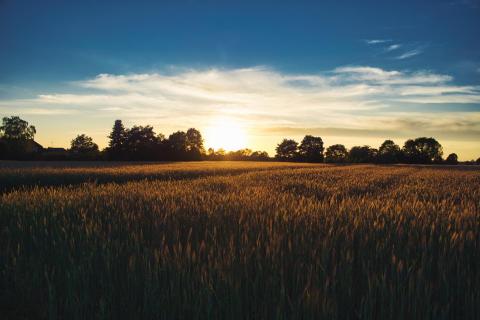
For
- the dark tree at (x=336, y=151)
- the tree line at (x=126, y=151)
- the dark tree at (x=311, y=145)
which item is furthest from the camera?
the dark tree at (x=336, y=151)

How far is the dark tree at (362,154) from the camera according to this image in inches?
3967

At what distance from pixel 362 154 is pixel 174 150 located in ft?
198

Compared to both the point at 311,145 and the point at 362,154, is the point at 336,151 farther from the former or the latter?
the point at 362,154

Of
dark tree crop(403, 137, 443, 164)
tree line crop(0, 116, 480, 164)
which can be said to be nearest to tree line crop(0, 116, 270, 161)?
tree line crop(0, 116, 480, 164)

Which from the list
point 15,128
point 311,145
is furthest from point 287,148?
point 15,128

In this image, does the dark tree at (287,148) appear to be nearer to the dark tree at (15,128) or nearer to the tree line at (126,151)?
the tree line at (126,151)

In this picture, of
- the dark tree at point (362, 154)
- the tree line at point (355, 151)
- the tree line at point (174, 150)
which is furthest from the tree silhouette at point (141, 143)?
the dark tree at point (362, 154)

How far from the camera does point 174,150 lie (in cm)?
7381

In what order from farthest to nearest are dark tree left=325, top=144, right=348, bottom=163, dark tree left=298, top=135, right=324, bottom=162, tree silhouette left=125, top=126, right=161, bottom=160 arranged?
1. dark tree left=325, top=144, right=348, bottom=163
2. dark tree left=298, top=135, right=324, bottom=162
3. tree silhouette left=125, top=126, right=161, bottom=160

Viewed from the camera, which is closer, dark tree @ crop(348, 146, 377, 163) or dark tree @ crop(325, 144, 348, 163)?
dark tree @ crop(348, 146, 377, 163)

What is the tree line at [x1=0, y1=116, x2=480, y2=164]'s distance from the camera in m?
67.6

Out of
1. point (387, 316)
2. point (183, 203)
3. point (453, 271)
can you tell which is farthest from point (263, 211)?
point (387, 316)

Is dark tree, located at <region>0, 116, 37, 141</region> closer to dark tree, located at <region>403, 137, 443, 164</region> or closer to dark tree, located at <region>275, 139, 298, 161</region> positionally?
dark tree, located at <region>275, 139, 298, 161</region>

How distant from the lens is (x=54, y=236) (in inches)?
150
